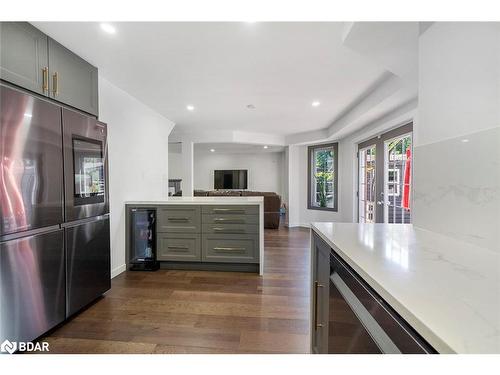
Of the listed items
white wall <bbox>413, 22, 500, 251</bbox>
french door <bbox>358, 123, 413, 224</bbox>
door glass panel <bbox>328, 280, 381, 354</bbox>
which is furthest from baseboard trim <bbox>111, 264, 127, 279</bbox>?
french door <bbox>358, 123, 413, 224</bbox>

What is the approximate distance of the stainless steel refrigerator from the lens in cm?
142

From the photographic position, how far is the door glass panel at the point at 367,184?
428cm

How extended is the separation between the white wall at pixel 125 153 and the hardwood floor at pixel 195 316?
659 millimetres

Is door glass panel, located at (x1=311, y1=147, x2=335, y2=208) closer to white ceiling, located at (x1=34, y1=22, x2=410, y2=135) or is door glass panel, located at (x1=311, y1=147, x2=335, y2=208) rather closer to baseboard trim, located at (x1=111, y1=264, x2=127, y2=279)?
white ceiling, located at (x1=34, y1=22, x2=410, y2=135)

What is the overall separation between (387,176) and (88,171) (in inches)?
156

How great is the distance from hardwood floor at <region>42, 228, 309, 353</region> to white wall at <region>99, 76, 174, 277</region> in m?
0.66

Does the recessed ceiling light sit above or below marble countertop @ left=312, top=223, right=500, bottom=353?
above

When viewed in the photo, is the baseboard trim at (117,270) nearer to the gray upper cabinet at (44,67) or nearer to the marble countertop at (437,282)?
the gray upper cabinet at (44,67)

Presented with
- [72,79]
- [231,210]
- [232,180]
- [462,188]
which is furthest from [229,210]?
[232,180]

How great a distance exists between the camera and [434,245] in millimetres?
1021

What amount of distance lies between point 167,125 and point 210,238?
2339 mm

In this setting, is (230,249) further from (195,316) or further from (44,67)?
(44,67)

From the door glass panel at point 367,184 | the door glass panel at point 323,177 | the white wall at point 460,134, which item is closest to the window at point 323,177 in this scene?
the door glass panel at point 323,177

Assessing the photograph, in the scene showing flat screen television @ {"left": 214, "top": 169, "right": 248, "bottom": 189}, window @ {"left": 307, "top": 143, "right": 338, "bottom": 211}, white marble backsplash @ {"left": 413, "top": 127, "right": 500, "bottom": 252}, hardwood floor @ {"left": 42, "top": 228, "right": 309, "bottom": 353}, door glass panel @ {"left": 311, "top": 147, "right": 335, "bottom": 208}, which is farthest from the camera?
flat screen television @ {"left": 214, "top": 169, "right": 248, "bottom": 189}
